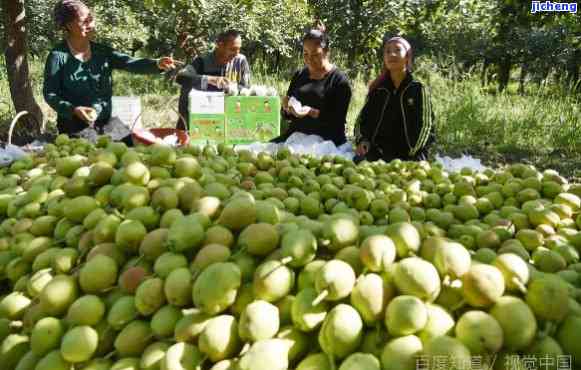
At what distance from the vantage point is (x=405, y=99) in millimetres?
4301

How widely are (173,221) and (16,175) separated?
68.7 inches

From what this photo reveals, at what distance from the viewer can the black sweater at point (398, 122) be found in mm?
4254

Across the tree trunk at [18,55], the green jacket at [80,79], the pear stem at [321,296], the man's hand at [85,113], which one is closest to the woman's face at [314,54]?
the green jacket at [80,79]

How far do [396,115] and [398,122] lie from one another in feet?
0.24

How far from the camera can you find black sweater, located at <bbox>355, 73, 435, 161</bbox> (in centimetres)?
425

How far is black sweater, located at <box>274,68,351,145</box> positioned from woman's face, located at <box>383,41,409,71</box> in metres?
0.72

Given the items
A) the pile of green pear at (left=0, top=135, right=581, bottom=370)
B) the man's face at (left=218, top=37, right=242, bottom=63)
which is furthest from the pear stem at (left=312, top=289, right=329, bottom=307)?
the man's face at (left=218, top=37, right=242, bottom=63)

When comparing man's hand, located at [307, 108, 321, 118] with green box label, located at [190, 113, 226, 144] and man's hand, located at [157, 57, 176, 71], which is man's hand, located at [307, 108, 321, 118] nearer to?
green box label, located at [190, 113, 226, 144]

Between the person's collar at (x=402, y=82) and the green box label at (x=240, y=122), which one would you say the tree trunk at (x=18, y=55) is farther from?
the person's collar at (x=402, y=82)

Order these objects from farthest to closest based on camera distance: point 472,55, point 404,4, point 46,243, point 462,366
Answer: point 472,55 < point 404,4 < point 46,243 < point 462,366

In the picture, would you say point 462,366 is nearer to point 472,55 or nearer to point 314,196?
point 314,196

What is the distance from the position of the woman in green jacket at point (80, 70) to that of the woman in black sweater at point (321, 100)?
4.69ft

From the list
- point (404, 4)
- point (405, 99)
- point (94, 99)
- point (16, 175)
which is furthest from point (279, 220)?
point (404, 4)
